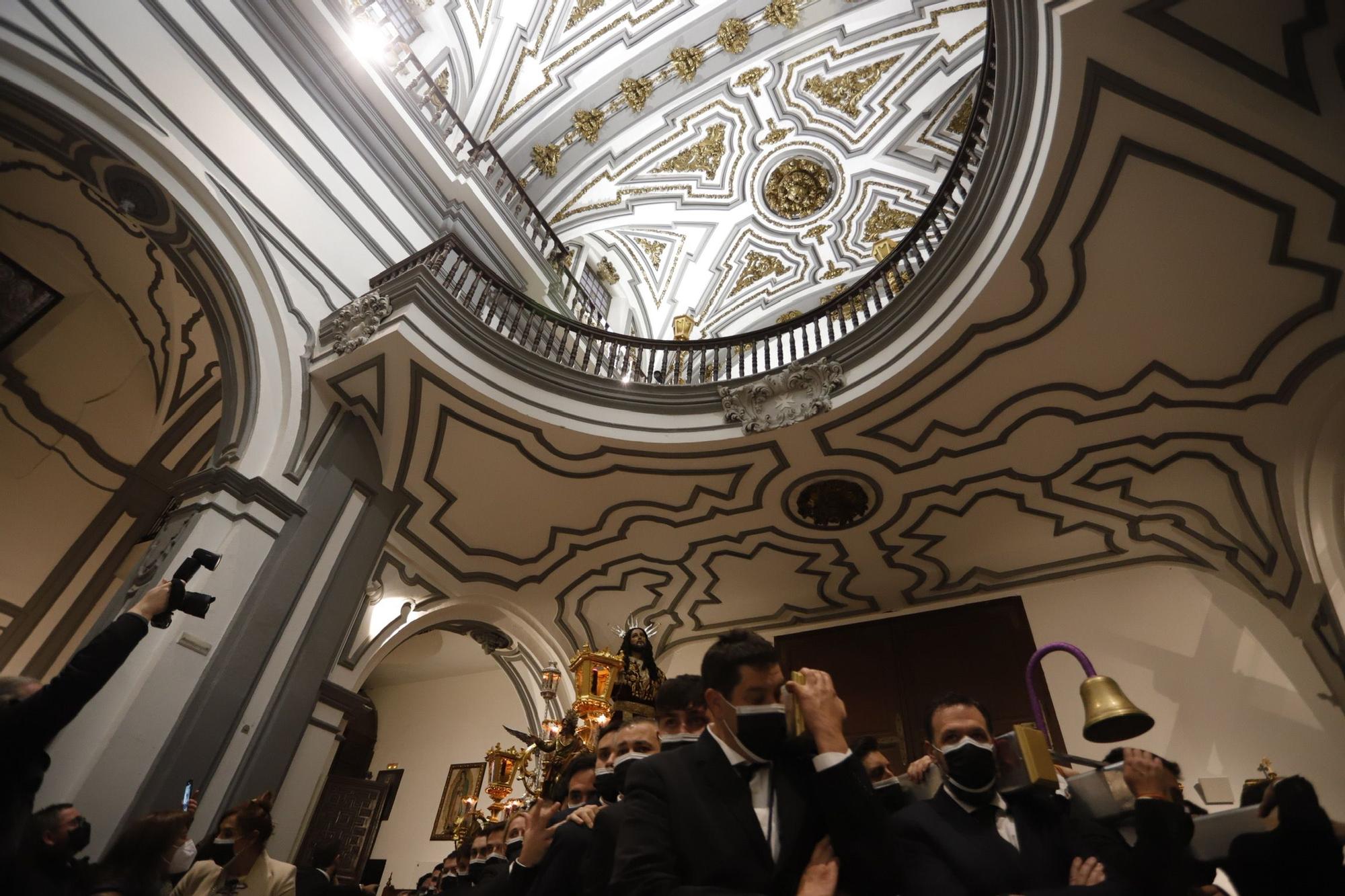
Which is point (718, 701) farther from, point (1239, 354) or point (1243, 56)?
point (1239, 354)

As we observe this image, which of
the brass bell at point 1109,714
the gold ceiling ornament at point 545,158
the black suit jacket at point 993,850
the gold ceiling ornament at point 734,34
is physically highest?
the gold ceiling ornament at point 734,34

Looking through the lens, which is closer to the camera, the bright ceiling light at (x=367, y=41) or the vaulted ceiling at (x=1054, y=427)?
the vaulted ceiling at (x=1054, y=427)

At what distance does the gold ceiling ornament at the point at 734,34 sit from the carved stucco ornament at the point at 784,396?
7436mm

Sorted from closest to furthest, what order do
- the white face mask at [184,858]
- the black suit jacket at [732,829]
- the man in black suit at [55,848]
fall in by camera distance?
1. the black suit jacket at [732,829]
2. the man in black suit at [55,848]
3. the white face mask at [184,858]

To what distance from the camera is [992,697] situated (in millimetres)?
7590

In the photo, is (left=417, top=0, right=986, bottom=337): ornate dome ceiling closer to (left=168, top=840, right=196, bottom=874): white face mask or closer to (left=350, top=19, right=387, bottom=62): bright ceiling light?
(left=350, top=19, right=387, bottom=62): bright ceiling light

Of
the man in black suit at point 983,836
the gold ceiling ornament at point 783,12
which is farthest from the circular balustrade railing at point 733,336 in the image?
the gold ceiling ornament at point 783,12

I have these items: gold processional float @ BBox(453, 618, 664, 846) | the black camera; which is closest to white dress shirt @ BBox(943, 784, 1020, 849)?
the black camera

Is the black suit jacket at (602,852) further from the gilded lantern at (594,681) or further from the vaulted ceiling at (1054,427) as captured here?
the vaulted ceiling at (1054,427)

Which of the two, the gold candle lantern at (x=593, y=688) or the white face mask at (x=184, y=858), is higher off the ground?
the gold candle lantern at (x=593, y=688)

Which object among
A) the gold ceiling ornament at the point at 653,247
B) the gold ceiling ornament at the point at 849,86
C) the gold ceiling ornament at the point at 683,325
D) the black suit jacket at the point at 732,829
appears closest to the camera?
the black suit jacket at the point at 732,829

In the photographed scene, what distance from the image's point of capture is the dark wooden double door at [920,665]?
25.0 ft

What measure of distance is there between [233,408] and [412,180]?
3.66 m

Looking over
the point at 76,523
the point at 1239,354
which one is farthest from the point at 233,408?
the point at 1239,354
